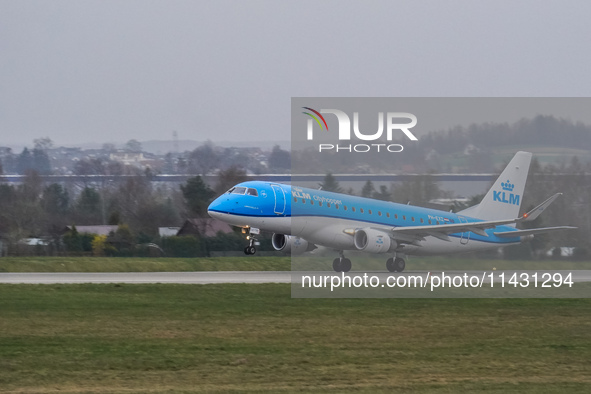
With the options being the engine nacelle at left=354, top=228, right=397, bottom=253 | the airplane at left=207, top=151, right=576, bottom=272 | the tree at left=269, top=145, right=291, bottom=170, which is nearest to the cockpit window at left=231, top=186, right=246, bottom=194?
the airplane at left=207, top=151, right=576, bottom=272

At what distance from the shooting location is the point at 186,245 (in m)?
54.5

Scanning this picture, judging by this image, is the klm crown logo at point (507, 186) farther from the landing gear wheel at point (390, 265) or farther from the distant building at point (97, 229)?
the distant building at point (97, 229)

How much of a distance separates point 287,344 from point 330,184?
18.8m

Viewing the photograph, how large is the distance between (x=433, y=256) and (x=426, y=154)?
6065mm

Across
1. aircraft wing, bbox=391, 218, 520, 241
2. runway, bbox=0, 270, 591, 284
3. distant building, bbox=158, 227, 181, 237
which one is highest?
aircraft wing, bbox=391, 218, 520, 241

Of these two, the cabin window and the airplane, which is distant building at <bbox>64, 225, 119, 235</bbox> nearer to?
the cabin window

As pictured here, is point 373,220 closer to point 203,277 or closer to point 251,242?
point 251,242

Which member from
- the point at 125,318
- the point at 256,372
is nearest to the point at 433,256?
the point at 125,318

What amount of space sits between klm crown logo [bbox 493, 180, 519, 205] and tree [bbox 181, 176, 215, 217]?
3078 cm

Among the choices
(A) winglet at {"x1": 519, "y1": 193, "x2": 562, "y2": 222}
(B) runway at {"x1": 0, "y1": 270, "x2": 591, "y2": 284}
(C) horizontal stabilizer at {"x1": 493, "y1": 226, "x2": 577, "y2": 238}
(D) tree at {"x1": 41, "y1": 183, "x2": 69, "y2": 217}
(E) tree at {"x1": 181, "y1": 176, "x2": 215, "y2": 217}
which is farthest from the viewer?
(D) tree at {"x1": 41, "y1": 183, "x2": 69, "y2": 217}

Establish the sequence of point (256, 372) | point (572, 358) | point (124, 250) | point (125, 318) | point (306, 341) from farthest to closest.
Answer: point (124, 250) → point (125, 318) → point (306, 341) → point (572, 358) → point (256, 372)

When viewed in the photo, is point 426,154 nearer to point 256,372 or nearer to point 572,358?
point 572,358

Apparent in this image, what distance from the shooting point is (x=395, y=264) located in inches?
1474

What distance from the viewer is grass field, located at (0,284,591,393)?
14.3 m
